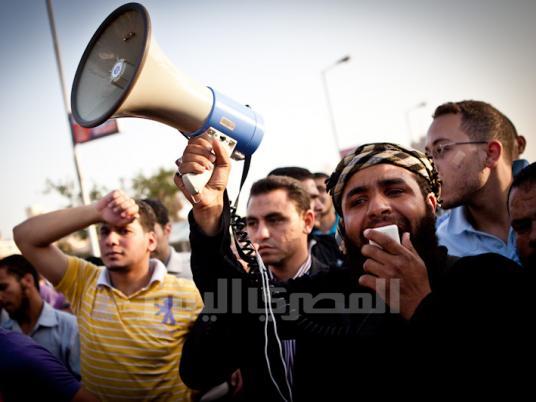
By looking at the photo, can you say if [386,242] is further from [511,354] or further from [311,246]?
[311,246]

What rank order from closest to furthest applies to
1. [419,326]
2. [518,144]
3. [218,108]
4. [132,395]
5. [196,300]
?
[419,326], [218,108], [132,395], [196,300], [518,144]

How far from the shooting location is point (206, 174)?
1.34 metres

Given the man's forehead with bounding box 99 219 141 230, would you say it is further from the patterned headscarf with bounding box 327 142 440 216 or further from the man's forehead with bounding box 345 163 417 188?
the man's forehead with bounding box 345 163 417 188

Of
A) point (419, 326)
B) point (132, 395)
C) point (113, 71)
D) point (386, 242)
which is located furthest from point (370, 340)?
point (132, 395)

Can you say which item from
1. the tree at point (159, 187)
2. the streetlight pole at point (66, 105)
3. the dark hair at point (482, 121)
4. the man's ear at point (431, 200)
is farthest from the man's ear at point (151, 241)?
the tree at point (159, 187)

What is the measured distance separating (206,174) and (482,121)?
87.1 inches

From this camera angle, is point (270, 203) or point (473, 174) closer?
point (473, 174)

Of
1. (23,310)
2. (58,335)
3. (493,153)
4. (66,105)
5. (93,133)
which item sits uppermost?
(66,105)

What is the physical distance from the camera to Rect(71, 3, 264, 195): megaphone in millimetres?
1254

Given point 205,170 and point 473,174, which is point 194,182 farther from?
point 473,174

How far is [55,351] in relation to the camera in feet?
9.90

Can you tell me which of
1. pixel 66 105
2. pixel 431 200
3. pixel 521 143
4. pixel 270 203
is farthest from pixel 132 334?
pixel 66 105

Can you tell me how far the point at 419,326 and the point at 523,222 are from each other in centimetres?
109

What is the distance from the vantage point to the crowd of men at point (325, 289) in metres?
1.15
